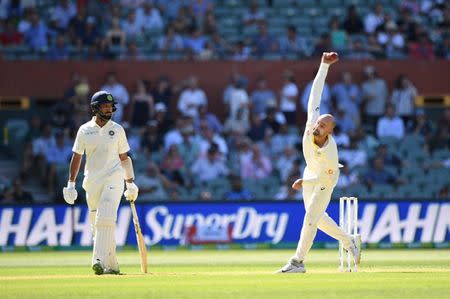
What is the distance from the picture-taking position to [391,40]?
2689 centimetres

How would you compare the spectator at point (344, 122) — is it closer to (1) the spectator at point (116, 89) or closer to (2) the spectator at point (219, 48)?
(2) the spectator at point (219, 48)

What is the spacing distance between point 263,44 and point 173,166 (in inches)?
160

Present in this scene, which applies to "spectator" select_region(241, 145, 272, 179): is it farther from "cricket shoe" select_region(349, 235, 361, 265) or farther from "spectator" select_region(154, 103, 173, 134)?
"cricket shoe" select_region(349, 235, 361, 265)

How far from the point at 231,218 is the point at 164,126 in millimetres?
3609

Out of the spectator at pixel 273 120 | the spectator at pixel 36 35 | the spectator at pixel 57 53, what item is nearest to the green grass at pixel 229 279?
the spectator at pixel 273 120

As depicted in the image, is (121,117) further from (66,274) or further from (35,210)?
(66,274)

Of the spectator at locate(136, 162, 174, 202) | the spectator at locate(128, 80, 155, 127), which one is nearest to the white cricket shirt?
the spectator at locate(136, 162, 174, 202)

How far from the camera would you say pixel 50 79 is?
85.3 ft

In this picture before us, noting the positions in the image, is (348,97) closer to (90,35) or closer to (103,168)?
(90,35)

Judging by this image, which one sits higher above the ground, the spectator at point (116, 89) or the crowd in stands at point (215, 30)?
the crowd in stands at point (215, 30)

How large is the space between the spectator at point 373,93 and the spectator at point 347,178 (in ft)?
8.25

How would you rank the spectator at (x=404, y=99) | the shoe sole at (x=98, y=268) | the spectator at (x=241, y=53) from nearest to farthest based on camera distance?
the shoe sole at (x=98, y=268) → the spectator at (x=404, y=99) → the spectator at (x=241, y=53)

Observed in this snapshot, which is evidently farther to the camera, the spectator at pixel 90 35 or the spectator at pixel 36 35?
the spectator at pixel 90 35

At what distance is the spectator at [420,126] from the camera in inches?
1001
